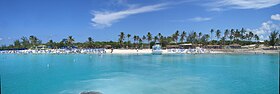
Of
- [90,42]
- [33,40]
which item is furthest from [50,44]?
[90,42]

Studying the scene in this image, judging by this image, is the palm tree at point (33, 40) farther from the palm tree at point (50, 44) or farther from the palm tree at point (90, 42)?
the palm tree at point (90, 42)

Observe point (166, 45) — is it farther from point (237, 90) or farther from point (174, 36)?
point (237, 90)

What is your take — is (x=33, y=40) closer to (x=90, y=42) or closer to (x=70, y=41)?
(x=70, y=41)

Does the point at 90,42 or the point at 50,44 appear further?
the point at 50,44

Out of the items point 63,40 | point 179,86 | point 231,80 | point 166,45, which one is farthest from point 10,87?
point 63,40

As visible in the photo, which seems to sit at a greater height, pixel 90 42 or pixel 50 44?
pixel 90 42

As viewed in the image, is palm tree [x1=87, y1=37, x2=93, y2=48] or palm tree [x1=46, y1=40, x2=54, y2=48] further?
palm tree [x1=46, y1=40, x2=54, y2=48]

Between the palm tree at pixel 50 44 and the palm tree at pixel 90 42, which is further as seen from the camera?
the palm tree at pixel 50 44

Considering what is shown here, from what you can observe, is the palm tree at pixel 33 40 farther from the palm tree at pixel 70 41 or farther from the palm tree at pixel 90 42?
the palm tree at pixel 90 42

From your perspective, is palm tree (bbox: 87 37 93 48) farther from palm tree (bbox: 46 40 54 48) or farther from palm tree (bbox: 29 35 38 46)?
palm tree (bbox: 29 35 38 46)

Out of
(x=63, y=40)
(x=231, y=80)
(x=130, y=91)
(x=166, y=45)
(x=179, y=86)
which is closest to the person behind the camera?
(x=130, y=91)

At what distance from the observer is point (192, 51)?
4853 cm

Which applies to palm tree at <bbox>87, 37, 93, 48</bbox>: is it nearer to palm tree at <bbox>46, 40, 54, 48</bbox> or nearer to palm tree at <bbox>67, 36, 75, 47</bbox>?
palm tree at <bbox>67, 36, 75, 47</bbox>

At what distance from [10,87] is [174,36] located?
57.5 meters
